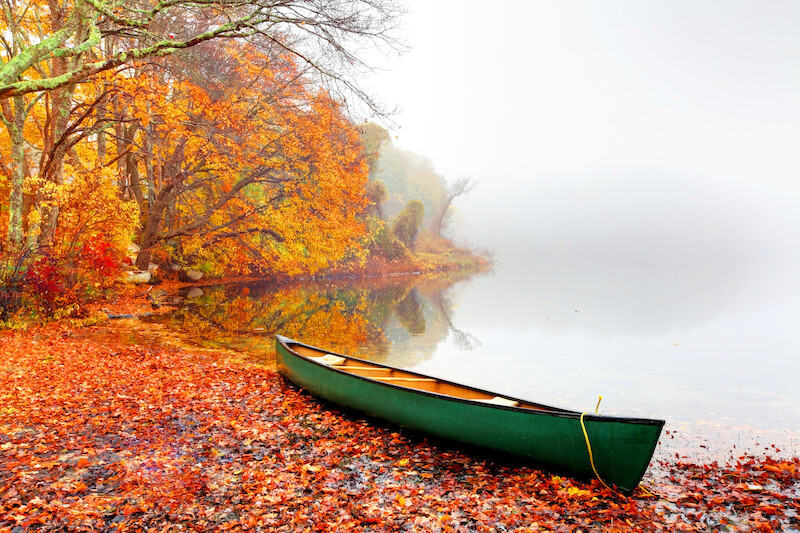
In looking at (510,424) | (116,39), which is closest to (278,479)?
(510,424)

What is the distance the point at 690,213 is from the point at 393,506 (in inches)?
5970

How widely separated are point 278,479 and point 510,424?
294 cm

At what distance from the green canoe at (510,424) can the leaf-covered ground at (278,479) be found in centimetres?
24

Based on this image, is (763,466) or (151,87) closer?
(763,466)

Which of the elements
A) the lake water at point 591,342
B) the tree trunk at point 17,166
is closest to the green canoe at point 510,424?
the lake water at point 591,342

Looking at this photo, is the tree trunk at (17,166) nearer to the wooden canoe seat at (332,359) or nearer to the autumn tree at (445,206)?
the wooden canoe seat at (332,359)

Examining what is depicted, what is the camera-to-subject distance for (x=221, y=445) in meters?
6.62

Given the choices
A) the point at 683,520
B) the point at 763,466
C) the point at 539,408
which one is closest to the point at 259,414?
the point at 539,408

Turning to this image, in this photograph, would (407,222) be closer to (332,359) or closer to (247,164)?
(247,164)

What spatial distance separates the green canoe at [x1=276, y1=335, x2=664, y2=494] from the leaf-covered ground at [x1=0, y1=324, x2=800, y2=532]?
0.80 ft

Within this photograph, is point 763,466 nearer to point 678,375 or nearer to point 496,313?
point 678,375

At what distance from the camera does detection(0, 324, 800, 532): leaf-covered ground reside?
15.8 ft

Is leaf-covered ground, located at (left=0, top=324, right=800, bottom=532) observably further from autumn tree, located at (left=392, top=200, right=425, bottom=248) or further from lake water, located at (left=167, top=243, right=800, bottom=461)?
autumn tree, located at (left=392, top=200, right=425, bottom=248)

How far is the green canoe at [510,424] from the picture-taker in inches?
209
